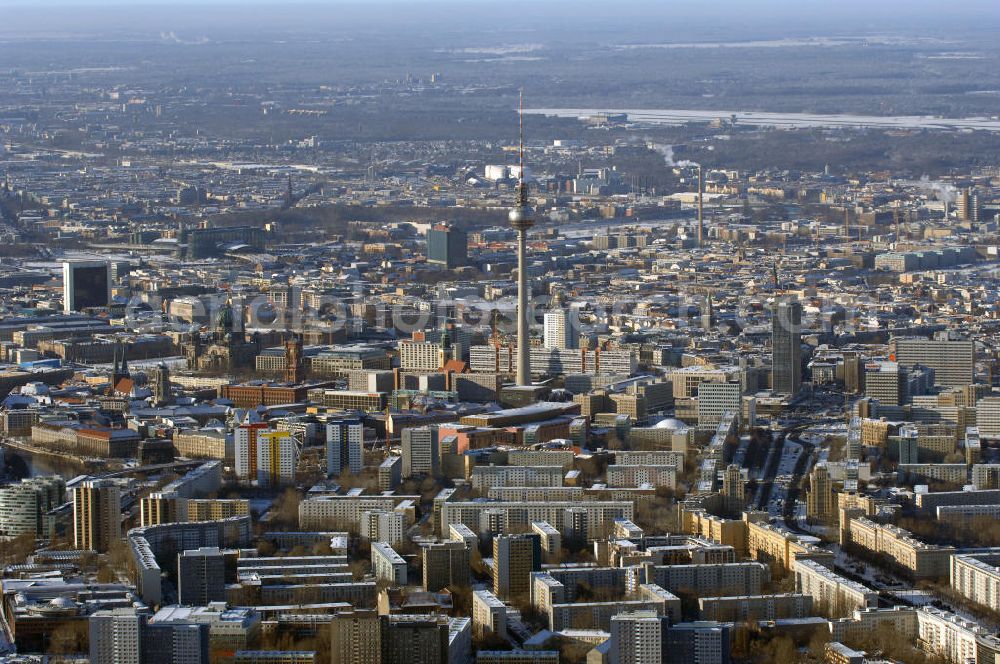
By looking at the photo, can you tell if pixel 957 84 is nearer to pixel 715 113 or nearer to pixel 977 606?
pixel 715 113

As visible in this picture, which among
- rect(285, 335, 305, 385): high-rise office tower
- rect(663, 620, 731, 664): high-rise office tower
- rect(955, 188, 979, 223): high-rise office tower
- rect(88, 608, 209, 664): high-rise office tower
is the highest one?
rect(88, 608, 209, 664): high-rise office tower

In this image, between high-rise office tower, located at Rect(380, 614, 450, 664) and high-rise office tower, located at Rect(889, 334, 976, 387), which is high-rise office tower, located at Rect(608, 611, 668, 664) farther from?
high-rise office tower, located at Rect(889, 334, 976, 387)

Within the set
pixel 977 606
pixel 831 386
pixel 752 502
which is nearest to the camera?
pixel 977 606

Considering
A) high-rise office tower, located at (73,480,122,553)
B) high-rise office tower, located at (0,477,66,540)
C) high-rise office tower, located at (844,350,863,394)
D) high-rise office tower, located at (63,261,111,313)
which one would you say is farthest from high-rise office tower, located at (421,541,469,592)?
high-rise office tower, located at (63,261,111,313)

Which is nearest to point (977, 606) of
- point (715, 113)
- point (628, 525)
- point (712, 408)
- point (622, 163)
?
point (628, 525)

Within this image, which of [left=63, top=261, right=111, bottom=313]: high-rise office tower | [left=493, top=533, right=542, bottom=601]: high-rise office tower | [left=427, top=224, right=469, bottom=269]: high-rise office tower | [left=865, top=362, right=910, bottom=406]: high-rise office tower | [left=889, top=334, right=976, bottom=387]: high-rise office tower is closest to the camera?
[left=493, top=533, right=542, bottom=601]: high-rise office tower

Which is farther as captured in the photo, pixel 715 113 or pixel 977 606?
pixel 715 113
